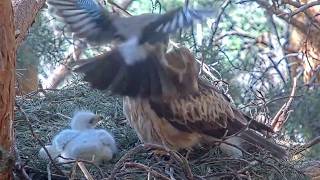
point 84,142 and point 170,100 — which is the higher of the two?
point 170,100

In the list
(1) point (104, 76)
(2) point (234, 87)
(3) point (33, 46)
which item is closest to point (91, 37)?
(1) point (104, 76)

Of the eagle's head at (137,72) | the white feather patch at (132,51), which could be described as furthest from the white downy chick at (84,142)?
the white feather patch at (132,51)

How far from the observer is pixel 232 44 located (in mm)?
6195

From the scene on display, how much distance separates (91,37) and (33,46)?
6.61 ft

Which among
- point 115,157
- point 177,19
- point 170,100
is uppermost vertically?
point 177,19

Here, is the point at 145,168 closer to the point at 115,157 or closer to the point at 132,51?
the point at 132,51

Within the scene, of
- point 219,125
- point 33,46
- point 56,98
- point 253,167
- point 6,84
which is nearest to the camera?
point 6,84

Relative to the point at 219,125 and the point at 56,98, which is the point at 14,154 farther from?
the point at 56,98

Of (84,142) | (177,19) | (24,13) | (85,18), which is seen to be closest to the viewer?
(177,19)

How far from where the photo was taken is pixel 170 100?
105 inches

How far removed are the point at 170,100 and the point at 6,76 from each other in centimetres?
73

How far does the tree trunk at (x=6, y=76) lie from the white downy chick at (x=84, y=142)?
408mm

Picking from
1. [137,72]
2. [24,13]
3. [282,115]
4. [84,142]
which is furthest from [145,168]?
[282,115]

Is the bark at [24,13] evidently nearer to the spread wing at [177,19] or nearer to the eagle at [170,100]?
the eagle at [170,100]
